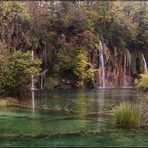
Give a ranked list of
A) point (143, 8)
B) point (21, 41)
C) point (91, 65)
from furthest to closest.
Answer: point (143, 8) → point (91, 65) → point (21, 41)

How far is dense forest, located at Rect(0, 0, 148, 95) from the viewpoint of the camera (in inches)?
1238

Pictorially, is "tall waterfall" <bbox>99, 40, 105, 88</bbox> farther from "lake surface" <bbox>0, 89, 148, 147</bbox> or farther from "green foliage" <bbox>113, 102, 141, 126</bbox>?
"green foliage" <bbox>113, 102, 141, 126</bbox>

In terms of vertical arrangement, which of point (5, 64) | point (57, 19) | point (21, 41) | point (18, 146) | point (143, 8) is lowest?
point (18, 146)

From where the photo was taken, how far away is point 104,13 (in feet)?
190

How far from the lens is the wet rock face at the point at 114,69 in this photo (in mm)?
54119

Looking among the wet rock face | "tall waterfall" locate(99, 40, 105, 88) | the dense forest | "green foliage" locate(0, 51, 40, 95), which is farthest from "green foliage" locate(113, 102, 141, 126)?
"tall waterfall" locate(99, 40, 105, 88)

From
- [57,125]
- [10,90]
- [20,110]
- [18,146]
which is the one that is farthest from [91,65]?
[18,146]

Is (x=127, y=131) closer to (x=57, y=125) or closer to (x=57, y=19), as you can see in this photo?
(x=57, y=125)

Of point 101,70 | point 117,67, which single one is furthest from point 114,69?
point 101,70

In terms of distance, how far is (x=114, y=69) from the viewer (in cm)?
5625

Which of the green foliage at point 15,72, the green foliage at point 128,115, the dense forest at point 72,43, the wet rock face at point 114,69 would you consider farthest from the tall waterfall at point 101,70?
the green foliage at point 128,115

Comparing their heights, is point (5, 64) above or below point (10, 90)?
above

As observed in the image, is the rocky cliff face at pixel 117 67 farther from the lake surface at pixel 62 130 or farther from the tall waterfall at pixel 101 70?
the lake surface at pixel 62 130

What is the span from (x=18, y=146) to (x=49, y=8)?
Answer: 122ft
